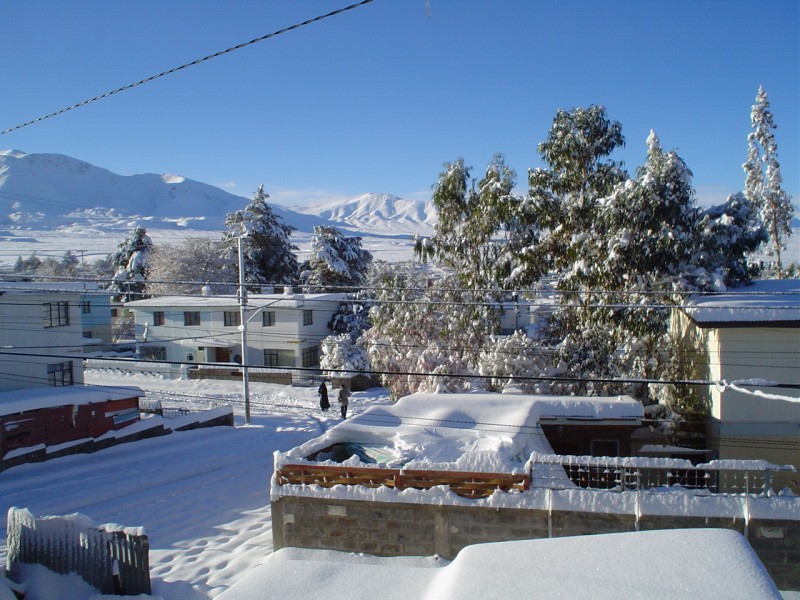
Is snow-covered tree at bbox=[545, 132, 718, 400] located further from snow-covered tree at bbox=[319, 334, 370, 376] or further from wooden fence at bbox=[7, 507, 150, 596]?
snow-covered tree at bbox=[319, 334, 370, 376]

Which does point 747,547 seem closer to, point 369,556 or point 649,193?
point 369,556

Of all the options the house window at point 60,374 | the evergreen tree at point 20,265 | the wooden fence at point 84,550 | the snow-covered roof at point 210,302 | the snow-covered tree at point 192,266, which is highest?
the evergreen tree at point 20,265

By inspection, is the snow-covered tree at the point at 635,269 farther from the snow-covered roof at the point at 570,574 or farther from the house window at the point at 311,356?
the house window at the point at 311,356

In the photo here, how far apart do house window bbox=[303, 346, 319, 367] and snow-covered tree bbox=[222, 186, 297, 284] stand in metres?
11.2

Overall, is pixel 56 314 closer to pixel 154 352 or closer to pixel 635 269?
pixel 154 352

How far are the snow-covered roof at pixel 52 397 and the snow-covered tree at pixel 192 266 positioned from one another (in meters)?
27.7

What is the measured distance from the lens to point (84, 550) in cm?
868

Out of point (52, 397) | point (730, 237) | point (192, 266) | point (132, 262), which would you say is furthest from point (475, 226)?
point (132, 262)

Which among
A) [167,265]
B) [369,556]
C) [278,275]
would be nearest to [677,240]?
[369,556]

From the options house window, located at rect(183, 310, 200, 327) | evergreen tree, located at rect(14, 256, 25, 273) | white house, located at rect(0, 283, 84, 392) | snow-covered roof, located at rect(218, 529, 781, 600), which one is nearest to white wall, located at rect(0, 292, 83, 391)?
white house, located at rect(0, 283, 84, 392)

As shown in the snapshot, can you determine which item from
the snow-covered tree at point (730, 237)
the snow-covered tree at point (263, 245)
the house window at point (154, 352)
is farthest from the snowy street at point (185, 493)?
the snow-covered tree at point (263, 245)

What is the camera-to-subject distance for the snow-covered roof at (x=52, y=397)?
2000 cm

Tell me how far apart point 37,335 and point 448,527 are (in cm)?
2090

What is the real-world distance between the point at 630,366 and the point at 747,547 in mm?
16980
